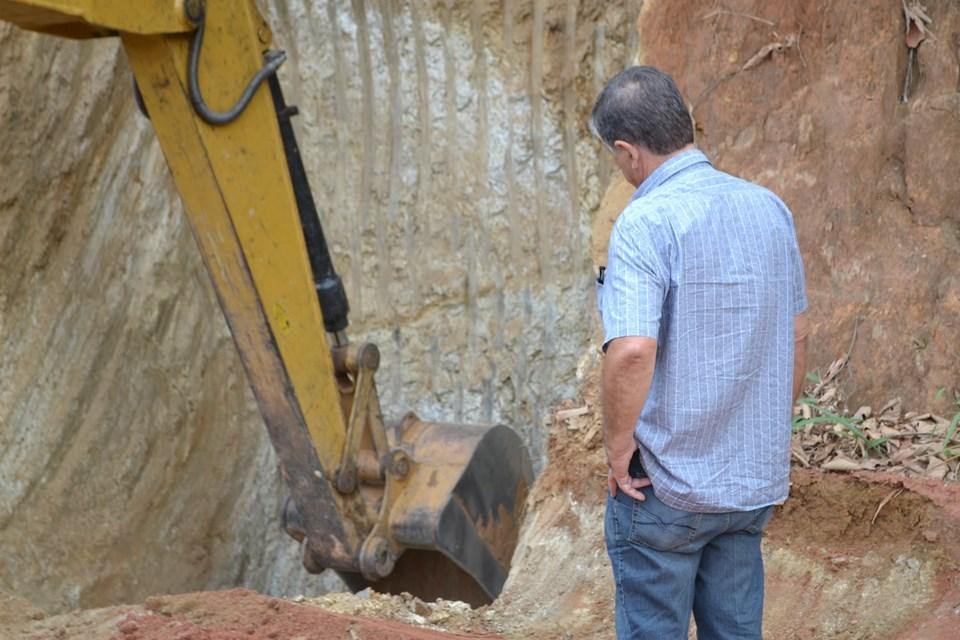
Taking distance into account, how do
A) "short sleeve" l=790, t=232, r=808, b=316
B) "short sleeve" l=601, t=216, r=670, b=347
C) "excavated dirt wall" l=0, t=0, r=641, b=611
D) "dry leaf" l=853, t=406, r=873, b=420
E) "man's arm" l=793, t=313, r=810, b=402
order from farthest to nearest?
"excavated dirt wall" l=0, t=0, r=641, b=611, "dry leaf" l=853, t=406, r=873, b=420, "man's arm" l=793, t=313, r=810, b=402, "short sleeve" l=790, t=232, r=808, b=316, "short sleeve" l=601, t=216, r=670, b=347

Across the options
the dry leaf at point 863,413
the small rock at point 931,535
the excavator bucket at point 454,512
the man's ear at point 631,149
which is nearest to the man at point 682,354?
the man's ear at point 631,149

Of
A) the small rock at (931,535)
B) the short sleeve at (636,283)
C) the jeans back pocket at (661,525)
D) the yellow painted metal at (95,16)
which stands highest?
the yellow painted metal at (95,16)

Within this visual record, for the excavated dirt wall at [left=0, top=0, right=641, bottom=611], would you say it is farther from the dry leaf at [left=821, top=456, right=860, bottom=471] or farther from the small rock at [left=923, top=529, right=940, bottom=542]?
the small rock at [left=923, top=529, right=940, bottom=542]

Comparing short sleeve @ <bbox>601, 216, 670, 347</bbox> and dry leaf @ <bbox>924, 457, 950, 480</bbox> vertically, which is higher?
short sleeve @ <bbox>601, 216, 670, 347</bbox>

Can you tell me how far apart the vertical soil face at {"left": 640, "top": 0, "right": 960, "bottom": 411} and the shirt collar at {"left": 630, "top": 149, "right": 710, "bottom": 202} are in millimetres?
2505

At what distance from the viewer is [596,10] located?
6309 mm

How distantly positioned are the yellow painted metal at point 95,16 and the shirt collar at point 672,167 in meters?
1.86

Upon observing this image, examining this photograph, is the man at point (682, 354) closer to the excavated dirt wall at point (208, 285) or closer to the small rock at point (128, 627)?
the small rock at point (128, 627)

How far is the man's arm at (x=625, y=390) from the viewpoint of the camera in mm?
2682

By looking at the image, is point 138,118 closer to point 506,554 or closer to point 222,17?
point 222,17

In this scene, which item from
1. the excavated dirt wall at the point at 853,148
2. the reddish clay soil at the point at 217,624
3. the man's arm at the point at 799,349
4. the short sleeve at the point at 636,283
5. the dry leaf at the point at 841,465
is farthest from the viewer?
the excavated dirt wall at the point at 853,148

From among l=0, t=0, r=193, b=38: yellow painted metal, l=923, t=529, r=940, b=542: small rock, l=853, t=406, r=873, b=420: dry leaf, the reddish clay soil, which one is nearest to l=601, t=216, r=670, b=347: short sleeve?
the reddish clay soil

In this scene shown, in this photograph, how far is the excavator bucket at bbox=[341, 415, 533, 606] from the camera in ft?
17.0

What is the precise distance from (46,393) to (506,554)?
2.43 meters
